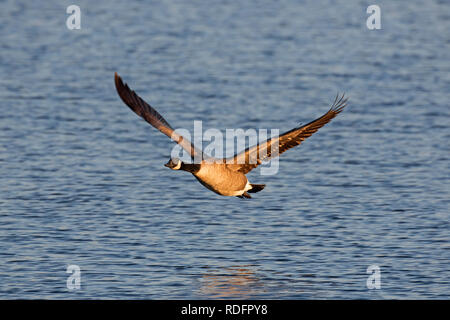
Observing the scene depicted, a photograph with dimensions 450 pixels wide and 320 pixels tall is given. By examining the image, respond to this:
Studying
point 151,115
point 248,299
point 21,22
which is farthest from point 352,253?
point 21,22

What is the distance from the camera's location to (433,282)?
1286 centimetres

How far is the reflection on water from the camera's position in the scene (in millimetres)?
12445

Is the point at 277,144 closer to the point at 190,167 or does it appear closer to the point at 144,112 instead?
the point at 190,167

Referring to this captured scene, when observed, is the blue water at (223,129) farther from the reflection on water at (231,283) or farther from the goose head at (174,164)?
the goose head at (174,164)

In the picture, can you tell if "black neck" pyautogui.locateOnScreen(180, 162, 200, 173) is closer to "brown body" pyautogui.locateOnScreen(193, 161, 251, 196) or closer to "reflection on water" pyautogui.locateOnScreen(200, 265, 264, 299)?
"brown body" pyautogui.locateOnScreen(193, 161, 251, 196)

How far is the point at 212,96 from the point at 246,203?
7.00 m

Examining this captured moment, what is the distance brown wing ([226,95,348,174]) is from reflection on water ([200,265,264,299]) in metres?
1.46

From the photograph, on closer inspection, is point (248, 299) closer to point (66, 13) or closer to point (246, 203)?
point (246, 203)

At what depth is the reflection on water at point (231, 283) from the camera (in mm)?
12445

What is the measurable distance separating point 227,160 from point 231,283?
5.35 ft

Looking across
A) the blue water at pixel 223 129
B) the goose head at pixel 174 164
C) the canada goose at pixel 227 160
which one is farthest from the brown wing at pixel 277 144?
the blue water at pixel 223 129

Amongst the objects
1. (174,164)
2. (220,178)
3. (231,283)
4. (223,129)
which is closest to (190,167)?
(174,164)

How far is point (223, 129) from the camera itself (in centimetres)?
2030

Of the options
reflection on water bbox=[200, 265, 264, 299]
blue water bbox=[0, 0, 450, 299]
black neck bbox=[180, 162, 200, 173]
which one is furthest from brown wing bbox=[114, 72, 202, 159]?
blue water bbox=[0, 0, 450, 299]
